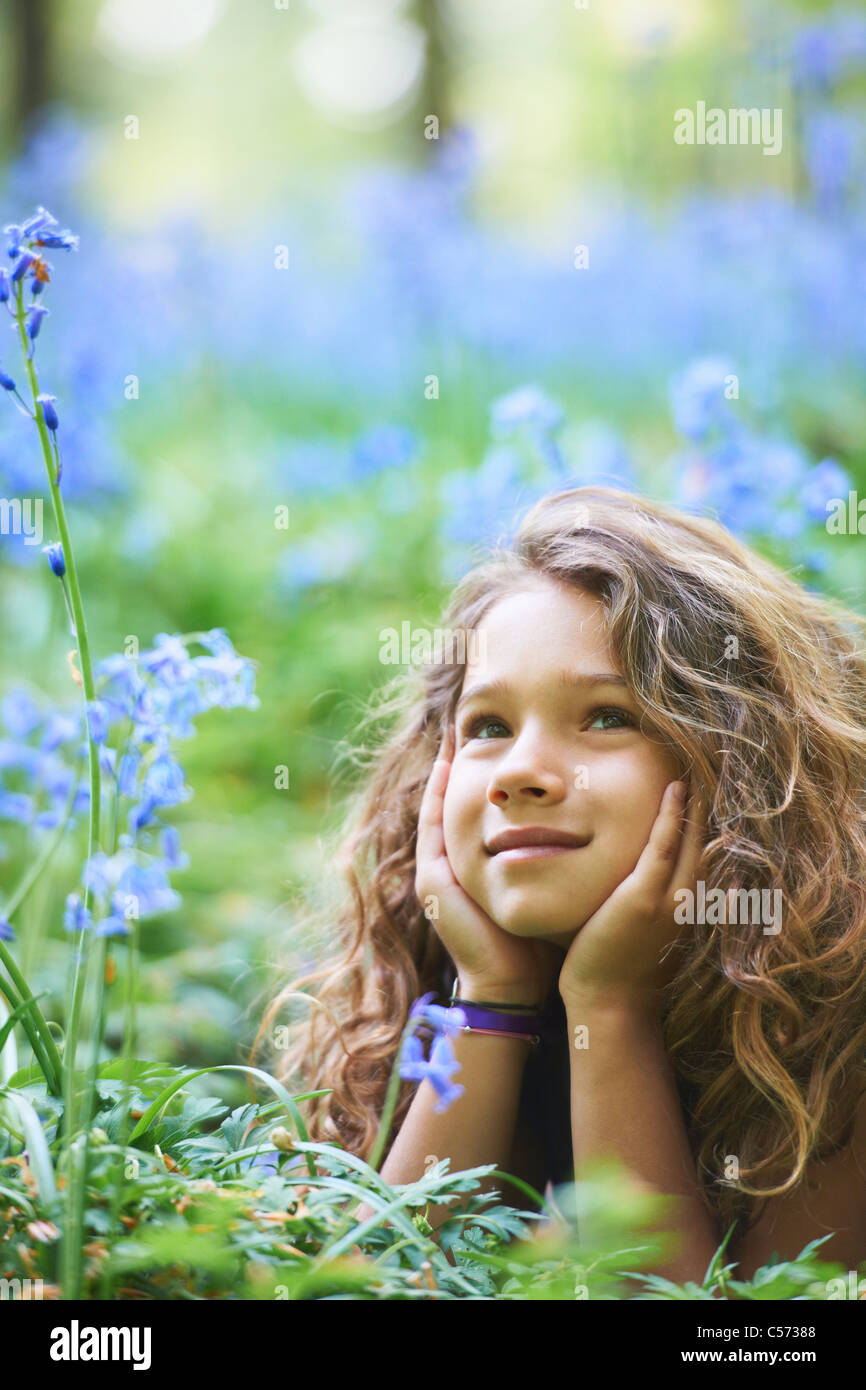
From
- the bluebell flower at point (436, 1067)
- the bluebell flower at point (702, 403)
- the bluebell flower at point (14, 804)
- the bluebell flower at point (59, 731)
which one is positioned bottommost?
the bluebell flower at point (436, 1067)

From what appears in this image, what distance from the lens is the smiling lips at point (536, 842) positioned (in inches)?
55.7

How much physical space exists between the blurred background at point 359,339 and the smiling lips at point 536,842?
2.16 ft

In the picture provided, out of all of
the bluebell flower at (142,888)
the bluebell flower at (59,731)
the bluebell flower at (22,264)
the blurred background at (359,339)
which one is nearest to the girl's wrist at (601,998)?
the bluebell flower at (142,888)

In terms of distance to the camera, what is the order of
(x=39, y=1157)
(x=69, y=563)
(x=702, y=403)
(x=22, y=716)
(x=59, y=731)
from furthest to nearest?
(x=702, y=403), (x=22, y=716), (x=59, y=731), (x=69, y=563), (x=39, y=1157)

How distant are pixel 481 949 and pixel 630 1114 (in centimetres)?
25

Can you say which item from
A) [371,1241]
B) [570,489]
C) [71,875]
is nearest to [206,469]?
[71,875]

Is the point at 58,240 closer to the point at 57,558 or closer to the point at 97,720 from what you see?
the point at 57,558

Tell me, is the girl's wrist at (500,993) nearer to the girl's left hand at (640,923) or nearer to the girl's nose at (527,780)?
the girl's left hand at (640,923)

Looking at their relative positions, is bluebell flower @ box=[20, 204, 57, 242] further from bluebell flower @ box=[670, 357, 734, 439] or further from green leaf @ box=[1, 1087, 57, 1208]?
bluebell flower @ box=[670, 357, 734, 439]

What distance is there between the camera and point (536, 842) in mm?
1423

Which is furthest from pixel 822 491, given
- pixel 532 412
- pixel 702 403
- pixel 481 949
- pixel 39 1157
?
pixel 39 1157

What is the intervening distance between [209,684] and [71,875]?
5.19 feet

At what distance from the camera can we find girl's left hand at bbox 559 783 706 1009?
1390 mm
